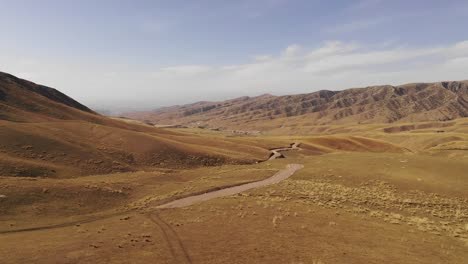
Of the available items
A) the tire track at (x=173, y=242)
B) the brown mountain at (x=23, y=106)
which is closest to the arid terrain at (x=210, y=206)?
the tire track at (x=173, y=242)

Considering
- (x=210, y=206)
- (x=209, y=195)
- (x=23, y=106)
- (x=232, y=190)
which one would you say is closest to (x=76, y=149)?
(x=209, y=195)

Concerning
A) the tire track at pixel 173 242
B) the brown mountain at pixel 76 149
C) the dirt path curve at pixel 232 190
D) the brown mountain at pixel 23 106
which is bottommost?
the dirt path curve at pixel 232 190

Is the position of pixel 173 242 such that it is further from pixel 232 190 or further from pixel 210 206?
pixel 232 190

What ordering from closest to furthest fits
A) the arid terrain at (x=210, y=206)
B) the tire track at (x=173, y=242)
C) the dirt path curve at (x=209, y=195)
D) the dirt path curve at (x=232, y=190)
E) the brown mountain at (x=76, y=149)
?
the tire track at (x=173, y=242)
the arid terrain at (x=210, y=206)
the dirt path curve at (x=209, y=195)
the dirt path curve at (x=232, y=190)
the brown mountain at (x=76, y=149)

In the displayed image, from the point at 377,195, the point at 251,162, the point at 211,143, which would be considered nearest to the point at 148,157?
the point at 251,162

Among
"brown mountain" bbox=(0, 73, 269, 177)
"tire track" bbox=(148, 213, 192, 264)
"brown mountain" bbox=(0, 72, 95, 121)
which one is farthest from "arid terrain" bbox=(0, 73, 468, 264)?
"brown mountain" bbox=(0, 72, 95, 121)

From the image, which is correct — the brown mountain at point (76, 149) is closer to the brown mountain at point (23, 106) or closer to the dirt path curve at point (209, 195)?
the brown mountain at point (23, 106)

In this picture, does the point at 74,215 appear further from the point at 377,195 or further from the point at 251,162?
the point at 251,162

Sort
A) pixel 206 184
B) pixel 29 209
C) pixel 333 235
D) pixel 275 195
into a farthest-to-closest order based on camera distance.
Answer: pixel 206 184 < pixel 275 195 < pixel 29 209 < pixel 333 235
